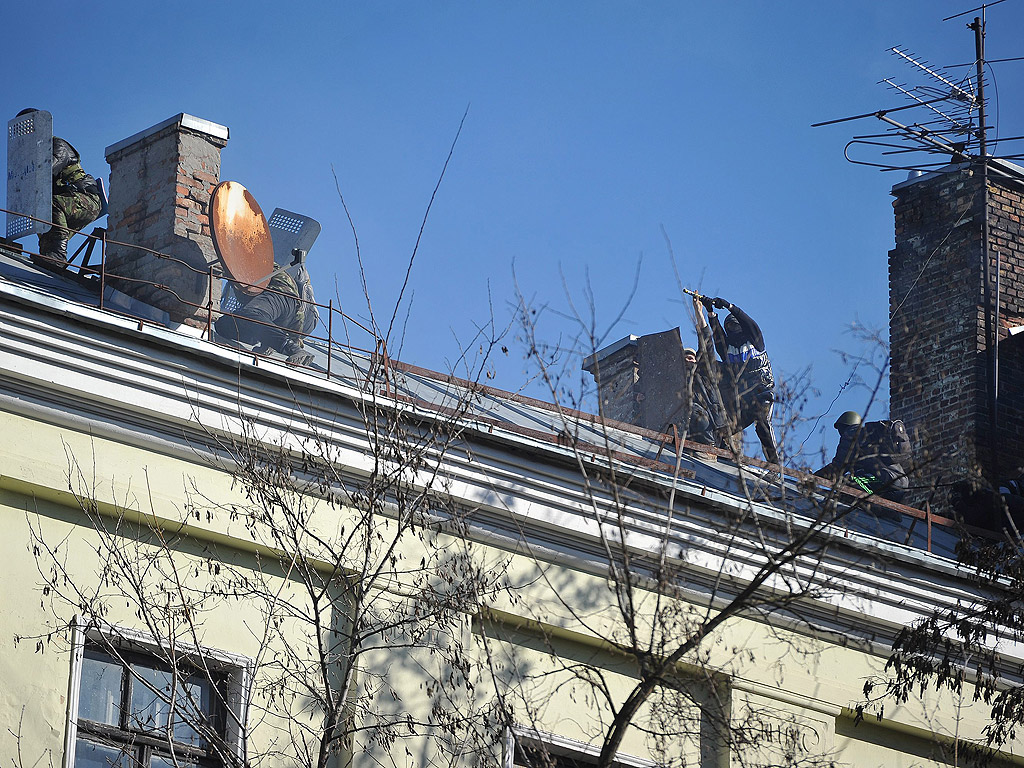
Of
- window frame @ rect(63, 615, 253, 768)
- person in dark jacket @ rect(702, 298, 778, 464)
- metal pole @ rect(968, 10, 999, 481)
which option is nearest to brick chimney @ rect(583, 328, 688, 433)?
person in dark jacket @ rect(702, 298, 778, 464)

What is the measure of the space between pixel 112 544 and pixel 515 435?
2634mm

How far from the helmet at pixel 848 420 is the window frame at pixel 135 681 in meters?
10.9

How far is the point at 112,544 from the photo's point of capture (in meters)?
8.32

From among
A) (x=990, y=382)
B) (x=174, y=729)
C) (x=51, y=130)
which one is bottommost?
(x=174, y=729)

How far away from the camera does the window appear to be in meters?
8.02

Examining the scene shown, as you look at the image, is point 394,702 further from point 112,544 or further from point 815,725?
point 815,725

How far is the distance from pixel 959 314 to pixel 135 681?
1104 centimetres

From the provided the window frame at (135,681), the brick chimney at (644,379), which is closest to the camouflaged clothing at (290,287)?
the brick chimney at (644,379)

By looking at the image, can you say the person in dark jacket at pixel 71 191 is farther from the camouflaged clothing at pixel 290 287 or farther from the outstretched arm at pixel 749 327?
the outstretched arm at pixel 749 327

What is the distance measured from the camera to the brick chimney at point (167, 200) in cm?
1418

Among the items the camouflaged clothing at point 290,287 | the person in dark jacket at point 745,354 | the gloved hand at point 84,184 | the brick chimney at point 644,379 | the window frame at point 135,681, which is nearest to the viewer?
the window frame at point 135,681

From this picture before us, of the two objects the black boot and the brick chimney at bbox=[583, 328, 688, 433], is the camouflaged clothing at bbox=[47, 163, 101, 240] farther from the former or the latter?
the brick chimney at bbox=[583, 328, 688, 433]

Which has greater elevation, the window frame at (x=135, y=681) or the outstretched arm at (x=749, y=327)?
the outstretched arm at (x=749, y=327)

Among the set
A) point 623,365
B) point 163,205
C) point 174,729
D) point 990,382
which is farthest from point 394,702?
point 623,365
